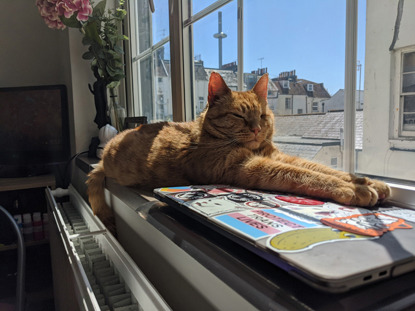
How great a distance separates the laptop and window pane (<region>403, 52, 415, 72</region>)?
1.01ft

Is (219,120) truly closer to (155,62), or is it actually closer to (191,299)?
(191,299)

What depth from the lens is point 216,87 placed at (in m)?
0.89

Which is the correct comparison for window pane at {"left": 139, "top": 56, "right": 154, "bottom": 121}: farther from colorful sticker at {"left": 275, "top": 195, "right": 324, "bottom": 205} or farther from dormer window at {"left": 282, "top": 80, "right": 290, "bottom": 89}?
colorful sticker at {"left": 275, "top": 195, "right": 324, "bottom": 205}

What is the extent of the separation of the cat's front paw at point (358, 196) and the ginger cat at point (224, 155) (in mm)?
45

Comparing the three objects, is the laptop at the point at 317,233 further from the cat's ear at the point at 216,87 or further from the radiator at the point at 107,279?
the cat's ear at the point at 216,87

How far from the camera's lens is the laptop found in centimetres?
31

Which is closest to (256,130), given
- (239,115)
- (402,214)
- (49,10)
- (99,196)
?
(239,115)

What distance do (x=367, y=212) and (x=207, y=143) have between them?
45cm

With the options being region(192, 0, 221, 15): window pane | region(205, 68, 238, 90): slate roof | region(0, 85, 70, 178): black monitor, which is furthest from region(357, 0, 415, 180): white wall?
region(0, 85, 70, 178): black monitor

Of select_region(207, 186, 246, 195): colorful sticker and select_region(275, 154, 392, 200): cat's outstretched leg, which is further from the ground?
select_region(275, 154, 392, 200): cat's outstretched leg

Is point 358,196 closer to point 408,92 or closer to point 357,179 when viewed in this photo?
point 357,179

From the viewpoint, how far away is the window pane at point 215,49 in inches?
48.1

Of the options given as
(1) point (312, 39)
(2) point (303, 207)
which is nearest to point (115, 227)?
(2) point (303, 207)

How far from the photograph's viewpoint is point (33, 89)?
2260 millimetres
